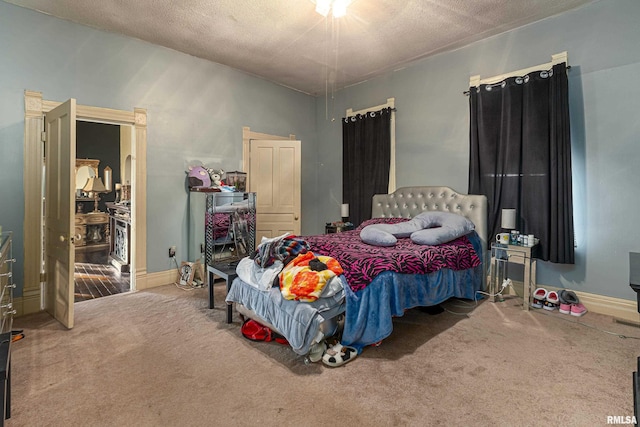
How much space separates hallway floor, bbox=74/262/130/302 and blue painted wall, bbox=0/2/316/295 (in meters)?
0.62

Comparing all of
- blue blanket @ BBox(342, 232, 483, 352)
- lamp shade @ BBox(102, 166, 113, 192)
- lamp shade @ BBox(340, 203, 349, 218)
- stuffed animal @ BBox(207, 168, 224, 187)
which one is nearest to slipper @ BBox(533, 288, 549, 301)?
blue blanket @ BBox(342, 232, 483, 352)

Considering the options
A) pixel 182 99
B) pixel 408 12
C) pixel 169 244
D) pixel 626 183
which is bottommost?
pixel 169 244

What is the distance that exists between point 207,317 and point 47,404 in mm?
1352

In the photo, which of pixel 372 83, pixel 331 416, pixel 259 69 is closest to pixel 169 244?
pixel 259 69

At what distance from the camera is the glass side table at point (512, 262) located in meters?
3.20

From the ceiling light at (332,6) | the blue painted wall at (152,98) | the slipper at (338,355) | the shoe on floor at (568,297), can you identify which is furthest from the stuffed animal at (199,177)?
the shoe on floor at (568,297)

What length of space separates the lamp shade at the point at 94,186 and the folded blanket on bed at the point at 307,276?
6775 mm

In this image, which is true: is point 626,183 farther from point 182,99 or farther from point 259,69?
point 182,99

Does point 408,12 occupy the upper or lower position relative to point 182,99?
upper

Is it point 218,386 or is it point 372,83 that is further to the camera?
point 372,83

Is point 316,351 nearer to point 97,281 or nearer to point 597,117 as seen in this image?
point 597,117

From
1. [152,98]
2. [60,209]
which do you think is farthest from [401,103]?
[60,209]

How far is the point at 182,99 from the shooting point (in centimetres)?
423

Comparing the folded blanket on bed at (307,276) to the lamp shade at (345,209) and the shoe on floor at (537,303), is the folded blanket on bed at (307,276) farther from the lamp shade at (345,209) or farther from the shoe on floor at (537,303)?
the lamp shade at (345,209)
